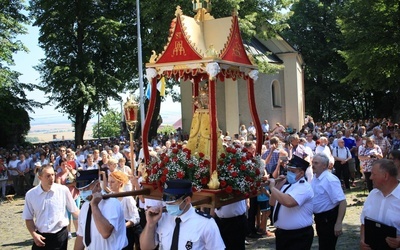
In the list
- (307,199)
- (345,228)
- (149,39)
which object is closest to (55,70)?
(149,39)

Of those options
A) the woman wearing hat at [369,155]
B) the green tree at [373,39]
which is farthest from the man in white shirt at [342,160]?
the green tree at [373,39]

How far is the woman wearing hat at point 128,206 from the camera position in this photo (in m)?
6.20

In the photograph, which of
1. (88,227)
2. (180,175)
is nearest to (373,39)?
(180,175)

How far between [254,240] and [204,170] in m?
4.19

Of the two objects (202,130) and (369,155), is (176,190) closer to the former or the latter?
(202,130)

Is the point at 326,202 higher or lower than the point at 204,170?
lower

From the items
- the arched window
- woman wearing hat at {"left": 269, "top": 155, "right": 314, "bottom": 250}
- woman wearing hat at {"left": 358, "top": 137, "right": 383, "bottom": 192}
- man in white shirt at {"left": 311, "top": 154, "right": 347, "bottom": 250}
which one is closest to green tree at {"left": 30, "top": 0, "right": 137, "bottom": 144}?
the arched window

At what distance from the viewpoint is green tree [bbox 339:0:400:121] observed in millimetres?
29828

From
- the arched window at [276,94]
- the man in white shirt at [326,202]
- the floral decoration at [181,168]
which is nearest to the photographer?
the floral decoration at [181,168]

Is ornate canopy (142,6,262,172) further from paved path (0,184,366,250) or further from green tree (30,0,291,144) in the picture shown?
green tree (30,0,291,144)

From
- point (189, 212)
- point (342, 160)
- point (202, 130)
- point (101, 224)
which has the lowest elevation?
point (342, 160)

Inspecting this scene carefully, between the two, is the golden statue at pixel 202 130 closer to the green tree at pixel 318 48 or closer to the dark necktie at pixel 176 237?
the dark necktie at pixel 176 237

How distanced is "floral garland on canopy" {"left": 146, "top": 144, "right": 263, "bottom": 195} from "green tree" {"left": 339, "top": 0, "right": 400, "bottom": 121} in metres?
25.0

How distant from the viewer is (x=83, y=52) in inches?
1329
